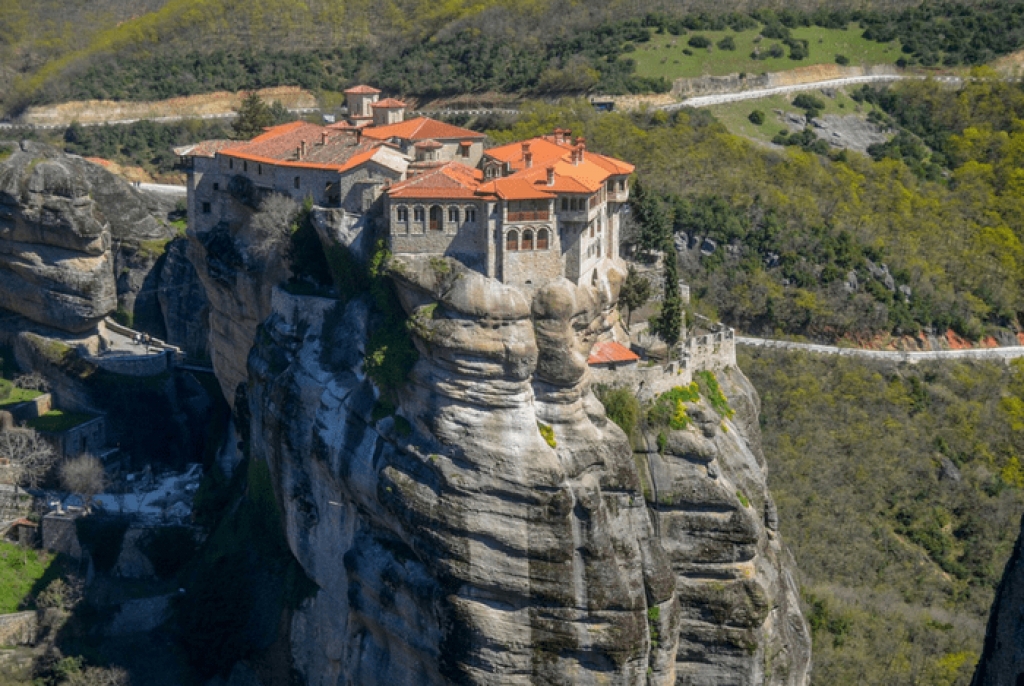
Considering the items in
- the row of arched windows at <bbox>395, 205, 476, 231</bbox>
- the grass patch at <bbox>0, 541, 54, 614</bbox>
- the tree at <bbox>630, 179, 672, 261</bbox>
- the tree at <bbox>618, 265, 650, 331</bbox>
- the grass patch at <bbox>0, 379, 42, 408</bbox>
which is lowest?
the grass patch at <bbox>0, 541, 54, 614</bbox>

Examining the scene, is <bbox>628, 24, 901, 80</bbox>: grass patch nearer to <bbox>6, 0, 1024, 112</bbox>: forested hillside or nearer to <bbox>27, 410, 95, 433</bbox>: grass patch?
<bbox>6, 0, 1024, 112</bbox>: forested hillside

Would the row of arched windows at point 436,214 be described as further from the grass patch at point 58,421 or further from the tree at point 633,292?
the grass patch at point 58,421

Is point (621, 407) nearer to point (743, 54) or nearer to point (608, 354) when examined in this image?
point (608, 354)

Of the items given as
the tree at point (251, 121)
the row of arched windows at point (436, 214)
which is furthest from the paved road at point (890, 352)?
the tree at point (251, 121)

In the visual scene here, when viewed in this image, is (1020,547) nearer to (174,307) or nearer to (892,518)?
(892,518)

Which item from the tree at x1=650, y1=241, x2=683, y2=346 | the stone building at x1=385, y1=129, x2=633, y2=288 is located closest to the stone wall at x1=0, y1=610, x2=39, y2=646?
the stone building at x1=385, y1=129, x2=633, y2=288
